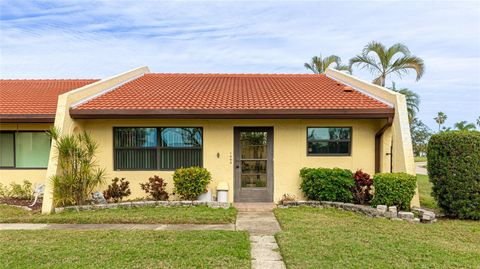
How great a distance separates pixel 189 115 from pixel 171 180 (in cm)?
203

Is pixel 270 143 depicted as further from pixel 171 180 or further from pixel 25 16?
pixel 25 16

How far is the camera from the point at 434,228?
24.9 feet

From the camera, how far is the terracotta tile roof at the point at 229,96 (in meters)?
10.3

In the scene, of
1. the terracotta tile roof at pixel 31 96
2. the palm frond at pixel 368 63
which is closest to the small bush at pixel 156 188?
the terracotta tile roof at pixel 31 96

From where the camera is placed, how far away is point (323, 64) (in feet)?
74.7

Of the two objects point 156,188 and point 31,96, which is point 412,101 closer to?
point 156,188

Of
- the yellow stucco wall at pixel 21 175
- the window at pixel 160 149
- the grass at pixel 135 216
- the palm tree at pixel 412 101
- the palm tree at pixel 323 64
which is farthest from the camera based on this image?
the palm tree at pixel 323 64

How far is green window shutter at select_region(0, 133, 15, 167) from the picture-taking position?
38.1 ft

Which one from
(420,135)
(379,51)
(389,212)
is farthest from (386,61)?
(420,135)

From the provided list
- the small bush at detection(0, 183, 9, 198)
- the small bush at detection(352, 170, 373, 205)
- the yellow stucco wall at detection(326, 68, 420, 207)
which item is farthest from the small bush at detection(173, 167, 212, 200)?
the small bush at detection(0, 183, 9, 198)

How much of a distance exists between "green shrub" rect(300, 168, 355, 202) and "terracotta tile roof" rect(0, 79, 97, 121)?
7.65 meters

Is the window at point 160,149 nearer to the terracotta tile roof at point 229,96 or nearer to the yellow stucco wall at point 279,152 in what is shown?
the yellow stucco wall at point 279,152

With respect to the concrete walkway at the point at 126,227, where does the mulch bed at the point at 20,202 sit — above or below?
above

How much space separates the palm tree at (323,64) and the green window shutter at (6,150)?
52.2 feet
